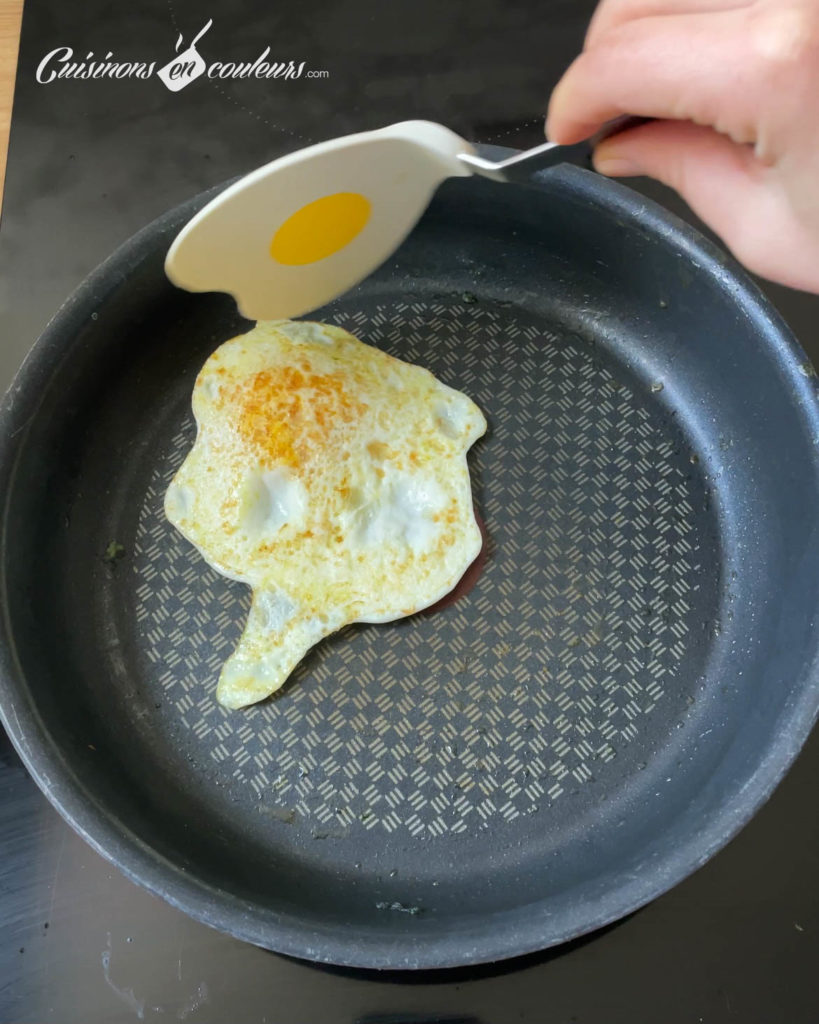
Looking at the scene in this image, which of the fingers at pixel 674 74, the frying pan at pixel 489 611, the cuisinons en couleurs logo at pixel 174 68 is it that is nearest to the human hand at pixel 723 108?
the fingers at pixel 674 74

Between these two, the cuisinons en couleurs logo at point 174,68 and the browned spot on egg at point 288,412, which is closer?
the browned spot on egg at point 288,412

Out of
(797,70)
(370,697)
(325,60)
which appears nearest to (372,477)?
(370,697)

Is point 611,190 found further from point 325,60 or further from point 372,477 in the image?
point 325,60

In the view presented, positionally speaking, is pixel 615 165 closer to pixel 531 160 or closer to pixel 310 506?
pixel 531 160

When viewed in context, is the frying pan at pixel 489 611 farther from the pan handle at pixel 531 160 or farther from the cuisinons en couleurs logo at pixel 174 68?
the cuisinons en couleurs logo at pixel 174 68

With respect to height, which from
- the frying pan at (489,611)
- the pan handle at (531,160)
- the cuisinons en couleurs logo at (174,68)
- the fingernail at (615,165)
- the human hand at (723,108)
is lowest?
the frying pan at (489,611)

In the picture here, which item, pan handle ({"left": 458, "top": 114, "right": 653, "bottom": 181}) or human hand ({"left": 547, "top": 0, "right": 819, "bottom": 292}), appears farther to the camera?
pan handle ({"left": 458, "top": 114, "right": 653, "bottom": 181})

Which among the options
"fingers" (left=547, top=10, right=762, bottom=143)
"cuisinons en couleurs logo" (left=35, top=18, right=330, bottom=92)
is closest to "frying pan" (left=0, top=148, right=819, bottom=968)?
"fingers" (left=547, top=10, right=762, bottom=143)

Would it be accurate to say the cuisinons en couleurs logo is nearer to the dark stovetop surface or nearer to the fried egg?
the dark stovetop surface
